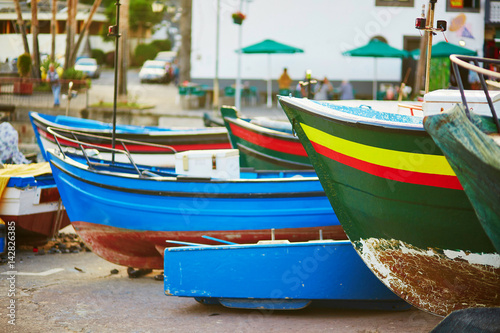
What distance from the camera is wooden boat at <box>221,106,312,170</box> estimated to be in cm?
1016

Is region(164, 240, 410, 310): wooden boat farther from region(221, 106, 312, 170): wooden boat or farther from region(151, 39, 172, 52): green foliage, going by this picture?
region(151, 39, 172, 52): green foliage

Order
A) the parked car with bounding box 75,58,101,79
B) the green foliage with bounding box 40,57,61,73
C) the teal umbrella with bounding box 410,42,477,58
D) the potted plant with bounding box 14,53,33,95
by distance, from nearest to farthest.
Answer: the teal umbrella with bounding box 410,42,477,58, the potted plant with bounding box 14,53,33,95, the green foliage with bounding box 40,57,61,73, the parked car with bounding box 75,58,101,79

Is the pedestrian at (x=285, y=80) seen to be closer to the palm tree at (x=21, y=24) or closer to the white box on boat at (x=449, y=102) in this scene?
the palm tree at (x=21, y=24)

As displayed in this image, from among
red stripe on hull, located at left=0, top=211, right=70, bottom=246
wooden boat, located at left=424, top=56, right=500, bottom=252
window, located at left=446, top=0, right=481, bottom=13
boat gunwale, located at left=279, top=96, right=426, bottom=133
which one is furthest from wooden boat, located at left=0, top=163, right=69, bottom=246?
window, located at left=446, top=0, right=481, bottom=13

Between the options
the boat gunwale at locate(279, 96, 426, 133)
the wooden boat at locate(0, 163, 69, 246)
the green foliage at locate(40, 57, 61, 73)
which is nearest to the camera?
the boat gunwale at locate(279, 96, 426, 133)

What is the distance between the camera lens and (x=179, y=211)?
7.12 m

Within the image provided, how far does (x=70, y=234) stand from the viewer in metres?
9.15

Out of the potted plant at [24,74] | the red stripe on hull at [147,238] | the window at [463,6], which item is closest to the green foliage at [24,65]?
the potted plant at [24,74]

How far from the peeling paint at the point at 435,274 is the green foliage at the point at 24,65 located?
1975 centimetres

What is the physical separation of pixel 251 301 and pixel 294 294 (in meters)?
0.41

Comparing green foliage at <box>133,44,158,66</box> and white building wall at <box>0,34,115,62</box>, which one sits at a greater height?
green foliage at <box>133,44,158,66</box>

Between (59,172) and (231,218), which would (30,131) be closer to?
(59,172)

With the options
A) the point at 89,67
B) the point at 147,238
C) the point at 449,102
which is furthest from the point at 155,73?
the point at 449,102

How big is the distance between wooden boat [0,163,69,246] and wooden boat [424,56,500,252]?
5391mm
